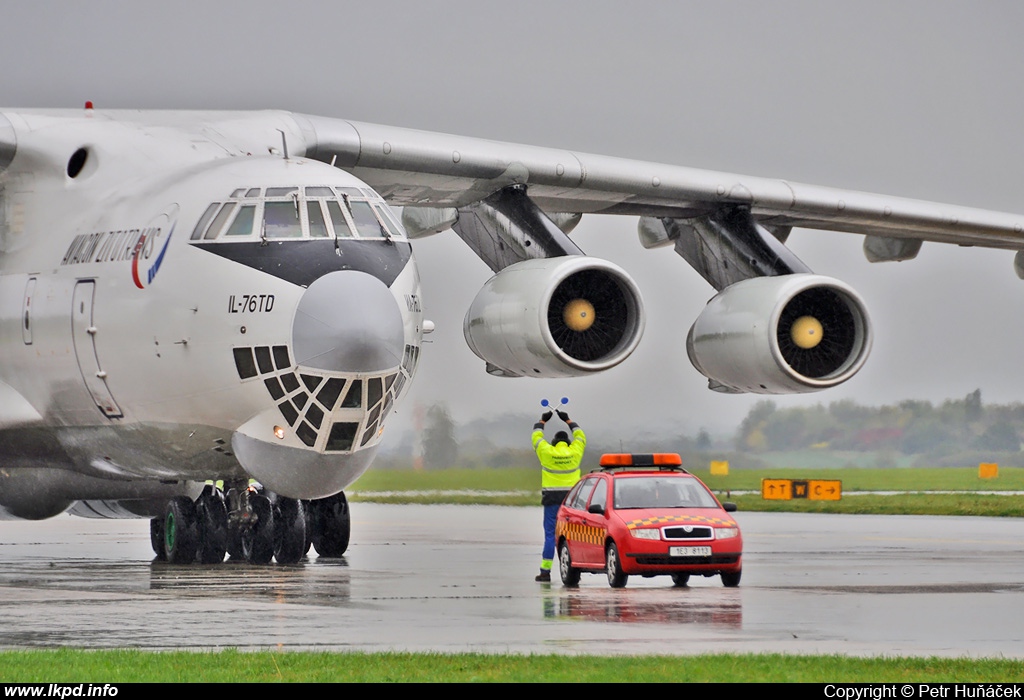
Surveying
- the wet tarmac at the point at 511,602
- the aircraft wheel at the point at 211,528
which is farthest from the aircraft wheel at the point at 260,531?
the wet tarmac at the point at 511,602

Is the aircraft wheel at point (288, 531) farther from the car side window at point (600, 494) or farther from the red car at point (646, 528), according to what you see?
the car side window at point (600, 494)

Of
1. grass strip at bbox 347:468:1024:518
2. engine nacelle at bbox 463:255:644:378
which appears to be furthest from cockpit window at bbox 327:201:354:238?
grass strip at bbox 347:468:1024:518

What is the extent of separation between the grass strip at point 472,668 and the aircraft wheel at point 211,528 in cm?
755

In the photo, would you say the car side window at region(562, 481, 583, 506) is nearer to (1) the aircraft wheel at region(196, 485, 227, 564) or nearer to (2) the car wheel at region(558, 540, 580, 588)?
(2) the car wheel at region(558, 540, 580, 588)

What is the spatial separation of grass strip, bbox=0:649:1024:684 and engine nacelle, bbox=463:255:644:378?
7.03m

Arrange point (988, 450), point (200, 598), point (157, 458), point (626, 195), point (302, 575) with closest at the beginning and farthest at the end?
1. point (200, 598)
2. point (157, 458)
3. point (302, 575)
4. point (626, 195)
5. point (988, 450)

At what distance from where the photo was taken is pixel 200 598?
1265 cm

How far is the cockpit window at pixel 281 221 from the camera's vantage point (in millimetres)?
12797

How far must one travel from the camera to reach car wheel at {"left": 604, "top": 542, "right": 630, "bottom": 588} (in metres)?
14.0

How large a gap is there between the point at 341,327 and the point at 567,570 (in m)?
3.97

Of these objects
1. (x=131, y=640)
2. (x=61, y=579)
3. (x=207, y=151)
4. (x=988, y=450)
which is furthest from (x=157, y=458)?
(x=988, y=450)

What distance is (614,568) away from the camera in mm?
14141
